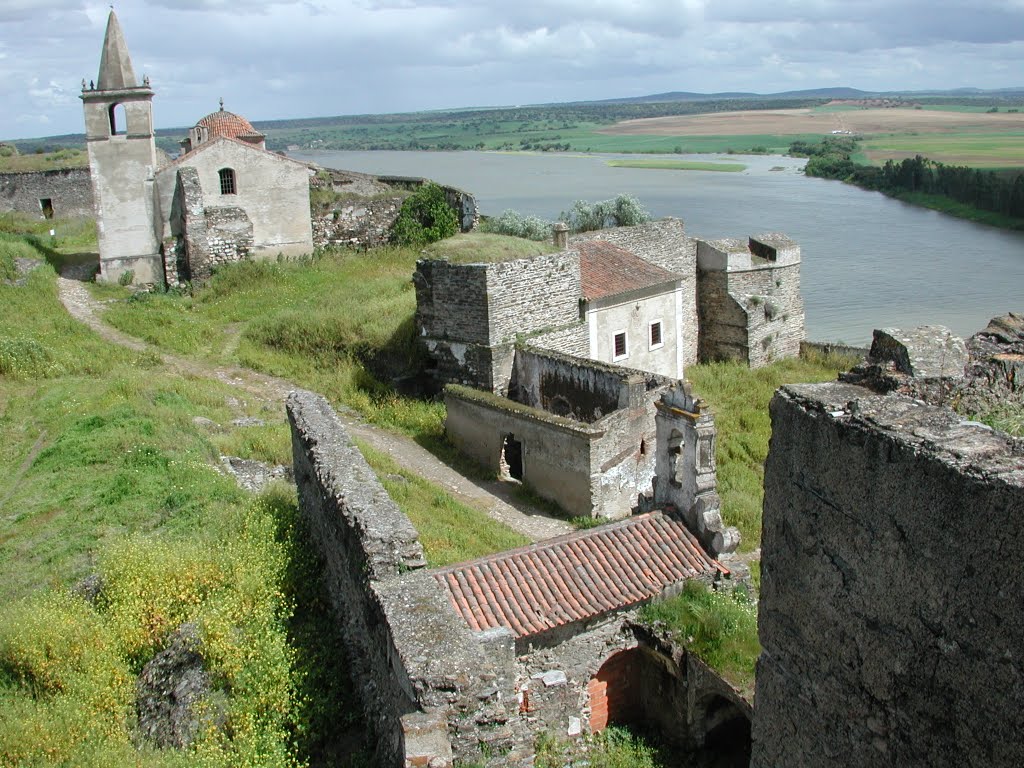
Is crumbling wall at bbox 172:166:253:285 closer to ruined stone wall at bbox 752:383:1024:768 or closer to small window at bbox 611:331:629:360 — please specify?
small window at bbox 611:331:629:360

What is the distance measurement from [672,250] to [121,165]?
1586 cm

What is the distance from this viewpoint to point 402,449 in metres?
17.7

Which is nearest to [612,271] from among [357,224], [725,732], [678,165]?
[357,224]

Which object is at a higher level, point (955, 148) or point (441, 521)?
point (955, 148)

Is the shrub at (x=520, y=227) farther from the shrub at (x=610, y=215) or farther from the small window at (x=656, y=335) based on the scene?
the small window at (x=656, y=335)

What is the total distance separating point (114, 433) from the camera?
43.3 ft

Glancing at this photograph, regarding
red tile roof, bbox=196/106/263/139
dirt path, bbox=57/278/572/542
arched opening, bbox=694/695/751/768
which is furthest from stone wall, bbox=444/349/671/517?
red tile roof, bbox=196/106/263/139

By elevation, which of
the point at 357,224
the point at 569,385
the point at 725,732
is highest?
the point at 357,224

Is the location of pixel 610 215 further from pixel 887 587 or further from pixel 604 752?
pixel 887 587

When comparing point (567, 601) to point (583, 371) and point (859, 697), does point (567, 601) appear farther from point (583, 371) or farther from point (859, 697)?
point (583, 371)

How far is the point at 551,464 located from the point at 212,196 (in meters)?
15.8

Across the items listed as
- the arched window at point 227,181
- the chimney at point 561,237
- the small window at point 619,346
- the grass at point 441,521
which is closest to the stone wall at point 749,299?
the chimney at point 561,237

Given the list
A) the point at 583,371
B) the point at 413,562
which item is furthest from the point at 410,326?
the point at 413,562

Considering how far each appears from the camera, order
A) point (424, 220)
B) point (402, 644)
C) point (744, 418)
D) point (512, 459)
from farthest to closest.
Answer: point (424, 220) < point (744, 418) < point (512, 459) < point (402, 644)
